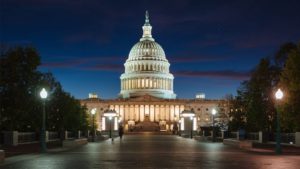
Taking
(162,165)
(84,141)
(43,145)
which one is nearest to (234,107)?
(84,141)

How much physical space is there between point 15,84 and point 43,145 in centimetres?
1804

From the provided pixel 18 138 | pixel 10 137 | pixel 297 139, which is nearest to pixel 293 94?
pixel 297 139

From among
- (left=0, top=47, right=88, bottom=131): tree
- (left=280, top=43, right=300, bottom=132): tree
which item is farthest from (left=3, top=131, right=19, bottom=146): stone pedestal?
(left=280, top=43, right=300, bottom=132): tree

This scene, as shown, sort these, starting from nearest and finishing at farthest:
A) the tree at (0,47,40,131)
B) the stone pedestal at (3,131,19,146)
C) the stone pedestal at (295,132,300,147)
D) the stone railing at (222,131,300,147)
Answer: the stone pedestal at (3,131,19,146) → the stone pedestal at (295,132,300,147) → the stone railing at (222,131,300,147) → the tree at (0,47,40,131)

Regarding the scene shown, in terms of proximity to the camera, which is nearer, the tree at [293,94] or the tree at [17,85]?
the tree at [293,94]

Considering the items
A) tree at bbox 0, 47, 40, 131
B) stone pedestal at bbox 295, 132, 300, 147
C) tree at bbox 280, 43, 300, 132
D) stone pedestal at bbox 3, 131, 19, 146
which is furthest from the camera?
tree at bbox 0, 47, 40, 131

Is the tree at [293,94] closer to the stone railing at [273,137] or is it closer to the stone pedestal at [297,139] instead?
the stone railing at [273,137]

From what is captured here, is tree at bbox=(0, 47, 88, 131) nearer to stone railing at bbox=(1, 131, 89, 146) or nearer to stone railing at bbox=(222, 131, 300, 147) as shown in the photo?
stone railing at bbox=(1, 131, 89, 146)

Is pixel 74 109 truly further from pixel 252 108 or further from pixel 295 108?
pixel 295 108

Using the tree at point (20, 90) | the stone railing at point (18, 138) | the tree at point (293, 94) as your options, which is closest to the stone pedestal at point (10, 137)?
the stone railing at point (18, 138)

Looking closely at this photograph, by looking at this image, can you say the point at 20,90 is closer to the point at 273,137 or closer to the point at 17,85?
the point at 17,85

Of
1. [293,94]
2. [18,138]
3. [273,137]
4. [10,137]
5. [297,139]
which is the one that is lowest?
[273,137]

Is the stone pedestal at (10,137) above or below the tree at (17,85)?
below

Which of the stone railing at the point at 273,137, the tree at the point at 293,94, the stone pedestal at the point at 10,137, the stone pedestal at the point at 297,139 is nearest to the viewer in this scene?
the stone pedestal at the point at 10,137
